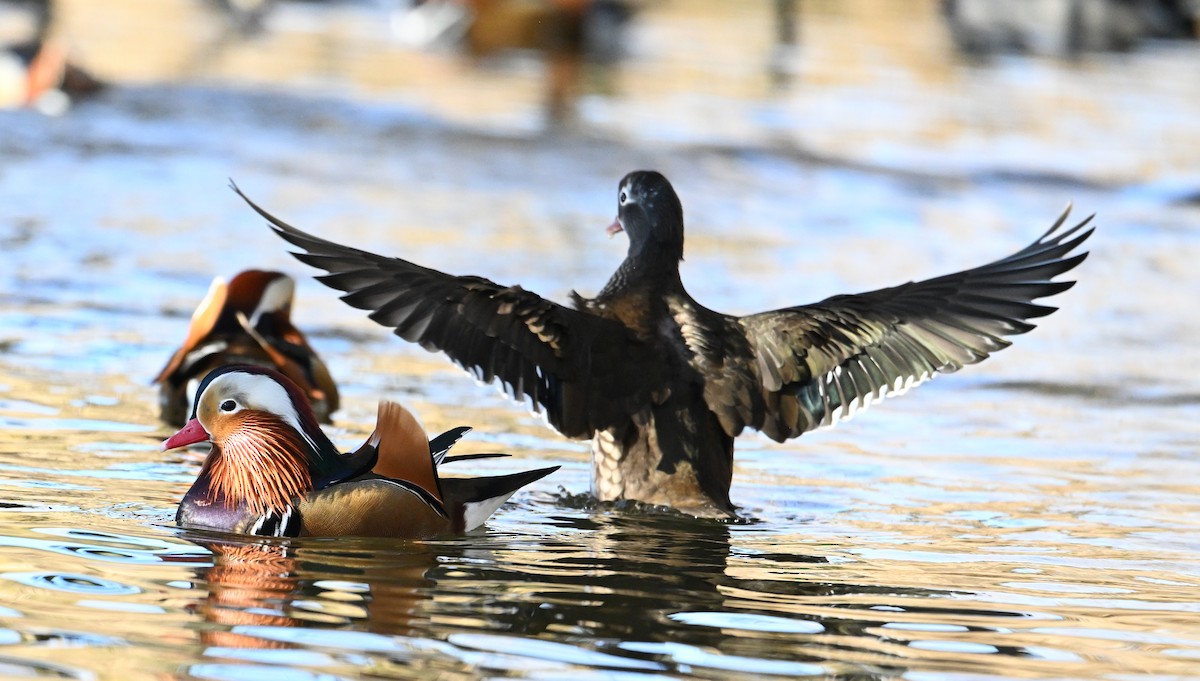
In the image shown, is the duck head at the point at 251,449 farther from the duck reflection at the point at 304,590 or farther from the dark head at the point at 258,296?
the dark head at the point at 258,296

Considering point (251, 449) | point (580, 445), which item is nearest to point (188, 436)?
point (251, 449)

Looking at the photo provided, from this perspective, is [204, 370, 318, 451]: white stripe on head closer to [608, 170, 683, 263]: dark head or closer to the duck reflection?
the duck reflection

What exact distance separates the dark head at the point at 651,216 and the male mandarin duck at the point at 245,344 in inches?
70.1

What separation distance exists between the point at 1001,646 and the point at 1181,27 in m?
28.2

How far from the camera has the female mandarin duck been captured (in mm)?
6215

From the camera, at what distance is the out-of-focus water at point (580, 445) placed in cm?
522

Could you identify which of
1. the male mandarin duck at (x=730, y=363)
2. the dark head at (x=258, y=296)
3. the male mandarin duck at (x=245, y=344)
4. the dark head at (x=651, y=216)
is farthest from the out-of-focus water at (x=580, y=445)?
the dark head at (x=651, y=216)

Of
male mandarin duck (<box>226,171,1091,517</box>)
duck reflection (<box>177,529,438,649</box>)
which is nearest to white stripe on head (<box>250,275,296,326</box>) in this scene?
male mandarin duck (<box>226,171,1091,517</box>)

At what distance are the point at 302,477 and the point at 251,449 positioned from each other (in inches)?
7.5

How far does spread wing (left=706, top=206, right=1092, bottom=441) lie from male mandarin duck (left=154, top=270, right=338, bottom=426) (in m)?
2.24

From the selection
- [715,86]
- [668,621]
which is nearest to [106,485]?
[668,621]

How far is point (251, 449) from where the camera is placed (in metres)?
6.34

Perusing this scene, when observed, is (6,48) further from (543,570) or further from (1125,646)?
(1125,646)

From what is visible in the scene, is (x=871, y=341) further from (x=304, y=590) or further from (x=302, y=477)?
(x=304, y=590)
